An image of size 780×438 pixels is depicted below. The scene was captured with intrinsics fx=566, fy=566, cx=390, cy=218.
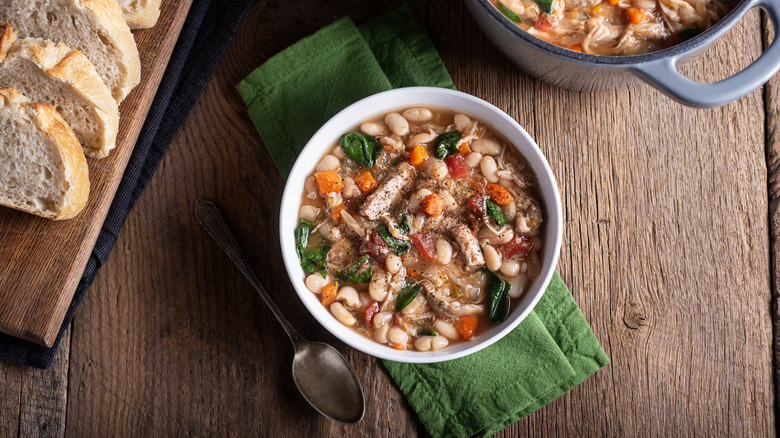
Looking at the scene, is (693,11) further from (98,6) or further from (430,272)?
(98,6)

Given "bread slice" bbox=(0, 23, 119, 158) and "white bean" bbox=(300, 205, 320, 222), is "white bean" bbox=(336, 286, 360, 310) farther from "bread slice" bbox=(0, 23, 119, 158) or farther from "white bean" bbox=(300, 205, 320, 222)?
"bread slice" bbox=(0, 23, 119, 158)

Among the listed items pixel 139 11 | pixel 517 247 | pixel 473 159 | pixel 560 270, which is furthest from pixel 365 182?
pixel 139 11

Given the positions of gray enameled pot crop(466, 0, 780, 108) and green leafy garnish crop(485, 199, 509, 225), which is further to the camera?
green leafy garnish crop(485, 199, 509, 225)

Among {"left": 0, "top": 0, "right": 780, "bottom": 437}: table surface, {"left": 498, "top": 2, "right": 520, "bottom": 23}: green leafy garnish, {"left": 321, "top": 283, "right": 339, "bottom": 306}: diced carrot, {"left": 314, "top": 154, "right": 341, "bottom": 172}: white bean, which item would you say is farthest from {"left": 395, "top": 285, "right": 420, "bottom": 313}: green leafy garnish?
{"left": 498, "top": 2, "right": 520, "bottom": 23}: green leafy garnish

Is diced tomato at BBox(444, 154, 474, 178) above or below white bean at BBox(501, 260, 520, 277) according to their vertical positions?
above

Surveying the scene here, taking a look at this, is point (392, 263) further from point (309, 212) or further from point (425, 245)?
point (309, 212)

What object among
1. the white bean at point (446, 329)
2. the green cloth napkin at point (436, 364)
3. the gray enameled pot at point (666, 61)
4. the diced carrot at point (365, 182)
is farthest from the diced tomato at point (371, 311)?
the gray enameled pot at point (666, 61)

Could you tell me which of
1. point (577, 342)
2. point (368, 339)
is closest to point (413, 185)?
point (368, 339)

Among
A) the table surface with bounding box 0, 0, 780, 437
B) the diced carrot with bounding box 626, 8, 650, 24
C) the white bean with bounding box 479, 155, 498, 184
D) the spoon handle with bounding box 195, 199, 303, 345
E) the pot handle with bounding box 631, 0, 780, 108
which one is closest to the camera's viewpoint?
the pot handle with bounding box 631, 0, 780, 108
